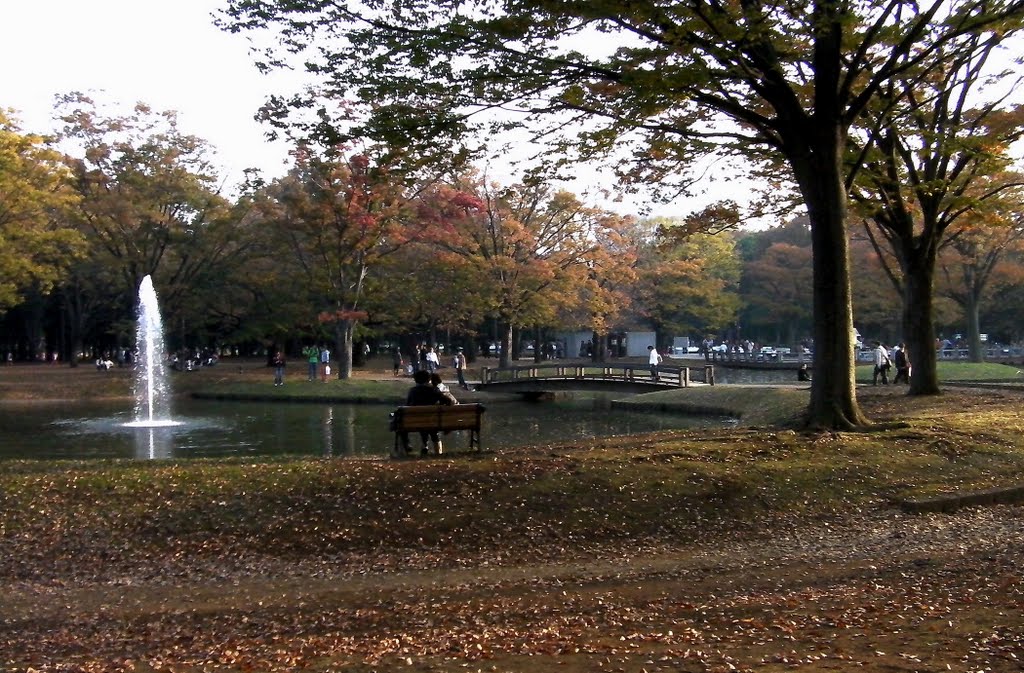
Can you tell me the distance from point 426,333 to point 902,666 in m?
55.0

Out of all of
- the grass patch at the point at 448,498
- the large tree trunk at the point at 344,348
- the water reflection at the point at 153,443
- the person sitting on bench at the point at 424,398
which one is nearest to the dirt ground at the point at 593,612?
the grass patch at the point at 448,498

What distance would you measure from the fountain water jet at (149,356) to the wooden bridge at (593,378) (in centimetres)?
1326

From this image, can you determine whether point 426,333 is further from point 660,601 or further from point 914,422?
point 660,601

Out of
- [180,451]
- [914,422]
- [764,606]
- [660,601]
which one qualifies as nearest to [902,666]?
[764,606]

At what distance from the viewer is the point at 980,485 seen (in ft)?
34.4

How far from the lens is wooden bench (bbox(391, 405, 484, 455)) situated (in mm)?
12102

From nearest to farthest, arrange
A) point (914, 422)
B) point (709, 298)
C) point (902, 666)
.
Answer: point (902, 666) → point (914, 422) → point (709, 298)

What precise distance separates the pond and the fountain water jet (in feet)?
4.25

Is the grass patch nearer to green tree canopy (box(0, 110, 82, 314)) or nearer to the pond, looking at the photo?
the pond

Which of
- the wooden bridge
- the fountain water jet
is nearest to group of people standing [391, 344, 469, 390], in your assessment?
the wooden bridge

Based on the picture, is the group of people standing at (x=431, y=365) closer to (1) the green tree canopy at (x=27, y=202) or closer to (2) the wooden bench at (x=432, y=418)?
(1) the green tree canopy at (x=27, y=202)

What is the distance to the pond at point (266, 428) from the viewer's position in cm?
2000

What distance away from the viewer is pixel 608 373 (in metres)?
37.4

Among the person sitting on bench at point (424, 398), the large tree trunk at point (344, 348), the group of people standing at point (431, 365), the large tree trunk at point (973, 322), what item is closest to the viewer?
the person sitting on bench at point (424, 398)
